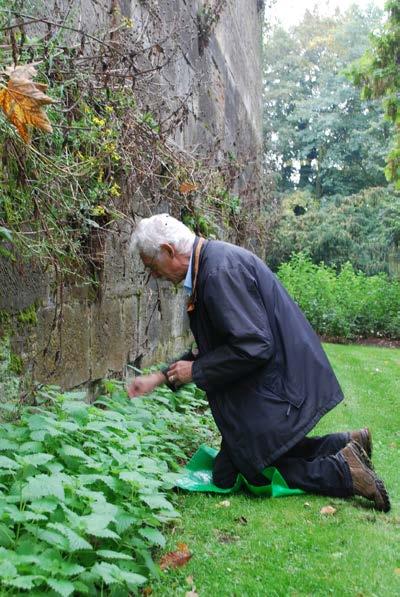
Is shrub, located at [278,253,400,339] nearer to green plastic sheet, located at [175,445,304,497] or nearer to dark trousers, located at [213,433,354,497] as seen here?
dark trousers, located at [213,433,354,497]

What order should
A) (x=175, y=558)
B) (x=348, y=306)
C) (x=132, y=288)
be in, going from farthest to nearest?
(x=348, y=306) → (x=132, y=288) → (x=175, y=558)

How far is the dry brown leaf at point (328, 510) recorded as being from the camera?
3.12 metres

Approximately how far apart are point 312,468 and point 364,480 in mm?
271

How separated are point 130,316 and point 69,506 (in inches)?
98.8

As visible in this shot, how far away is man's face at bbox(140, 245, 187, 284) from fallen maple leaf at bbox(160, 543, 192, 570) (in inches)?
55.0

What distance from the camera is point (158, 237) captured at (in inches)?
134

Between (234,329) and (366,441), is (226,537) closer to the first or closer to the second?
(234,329)

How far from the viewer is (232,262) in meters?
3.37

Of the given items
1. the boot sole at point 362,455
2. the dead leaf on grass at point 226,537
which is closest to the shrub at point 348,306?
the boot sole at point 362,455

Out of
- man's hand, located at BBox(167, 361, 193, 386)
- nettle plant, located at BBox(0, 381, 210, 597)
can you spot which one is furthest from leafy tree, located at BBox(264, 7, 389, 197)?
nettle plant, located at BBox(0, 381, 210, 597)

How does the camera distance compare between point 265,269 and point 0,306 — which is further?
point 265,269

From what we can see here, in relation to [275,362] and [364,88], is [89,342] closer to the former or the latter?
[275,362]

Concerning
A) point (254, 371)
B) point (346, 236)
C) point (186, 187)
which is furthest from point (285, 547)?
point (346, 236)

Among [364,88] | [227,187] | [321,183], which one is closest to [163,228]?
[227,187]
